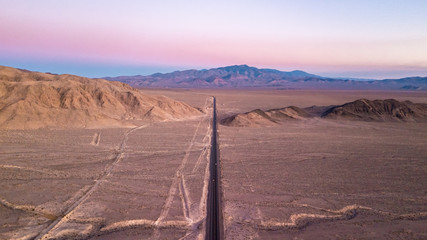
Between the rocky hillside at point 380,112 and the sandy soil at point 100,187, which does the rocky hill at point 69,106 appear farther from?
the rocky hillside at point 380,112

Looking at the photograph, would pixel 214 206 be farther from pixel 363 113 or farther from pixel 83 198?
pixel 363 113

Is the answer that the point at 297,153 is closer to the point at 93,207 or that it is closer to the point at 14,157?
the point at 93,207

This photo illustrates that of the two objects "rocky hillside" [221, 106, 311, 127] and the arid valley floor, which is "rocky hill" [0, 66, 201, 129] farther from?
"rocky hillside" [221, 106, 311, 127]

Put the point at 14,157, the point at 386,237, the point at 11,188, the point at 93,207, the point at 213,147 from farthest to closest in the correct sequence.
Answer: the point at 213,147, the point at 14,157, the point at 11,188, the point at 93,207, the point at 386,237

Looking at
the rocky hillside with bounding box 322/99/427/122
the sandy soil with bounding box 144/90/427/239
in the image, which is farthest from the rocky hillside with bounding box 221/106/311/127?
the sandy soil with bounding box 144/90/427/239

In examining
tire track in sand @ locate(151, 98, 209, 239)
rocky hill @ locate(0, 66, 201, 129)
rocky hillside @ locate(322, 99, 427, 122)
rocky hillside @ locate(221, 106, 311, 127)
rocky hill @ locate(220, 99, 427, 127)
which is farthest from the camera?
rocky hillside @ locate(322, 99, 427, 122)

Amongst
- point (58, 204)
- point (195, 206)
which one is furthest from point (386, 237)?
point (58, 204)

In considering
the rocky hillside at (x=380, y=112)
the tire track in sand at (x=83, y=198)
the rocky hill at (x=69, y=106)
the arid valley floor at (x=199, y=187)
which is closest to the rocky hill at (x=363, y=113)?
the rocky hillside at (x=380, y=112)
